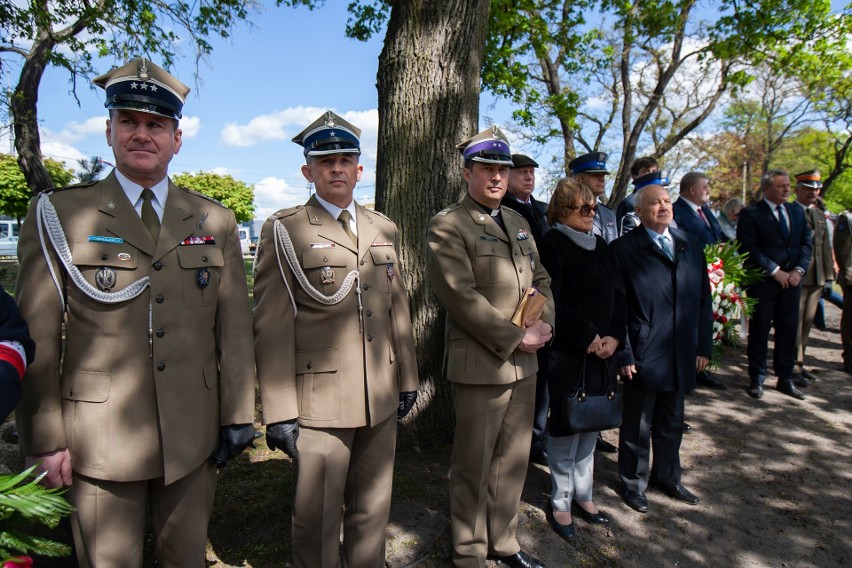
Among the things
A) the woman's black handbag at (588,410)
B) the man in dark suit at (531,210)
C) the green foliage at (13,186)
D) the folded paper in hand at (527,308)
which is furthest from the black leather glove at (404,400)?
the green foliage at (13,186)

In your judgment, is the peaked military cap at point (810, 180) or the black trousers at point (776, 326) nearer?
the black trousers at point (776, 326)

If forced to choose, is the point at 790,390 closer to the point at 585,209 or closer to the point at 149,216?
the point at 585,209

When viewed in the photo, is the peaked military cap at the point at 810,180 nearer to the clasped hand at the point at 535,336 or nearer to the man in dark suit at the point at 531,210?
the man in dark suit at the point at 531,210

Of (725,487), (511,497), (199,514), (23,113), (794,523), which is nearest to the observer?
(199,514)

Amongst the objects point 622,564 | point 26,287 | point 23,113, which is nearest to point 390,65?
point 26,287

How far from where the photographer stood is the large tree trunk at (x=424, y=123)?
4277 millimetres

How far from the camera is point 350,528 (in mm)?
2775

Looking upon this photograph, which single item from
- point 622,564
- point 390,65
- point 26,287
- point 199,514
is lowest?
point 622,564

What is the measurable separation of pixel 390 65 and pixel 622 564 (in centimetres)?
379

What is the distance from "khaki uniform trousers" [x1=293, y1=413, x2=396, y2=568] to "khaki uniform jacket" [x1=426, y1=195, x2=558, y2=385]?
56 centimetres

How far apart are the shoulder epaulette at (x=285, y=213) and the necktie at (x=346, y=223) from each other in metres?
0.19

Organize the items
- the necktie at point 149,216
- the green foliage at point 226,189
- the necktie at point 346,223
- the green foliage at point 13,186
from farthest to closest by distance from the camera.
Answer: the green foliage at point 226,189 < the green foliage at point 13,186 < the necktie at point 346,223 < the necktie at point 149,216

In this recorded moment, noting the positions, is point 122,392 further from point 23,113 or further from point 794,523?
point 23,113

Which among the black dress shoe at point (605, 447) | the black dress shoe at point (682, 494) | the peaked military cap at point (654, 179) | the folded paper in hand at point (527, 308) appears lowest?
the black dress shoe at point (682, 494)
